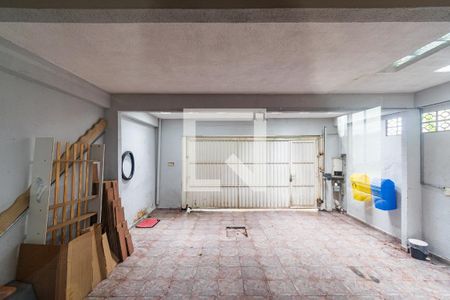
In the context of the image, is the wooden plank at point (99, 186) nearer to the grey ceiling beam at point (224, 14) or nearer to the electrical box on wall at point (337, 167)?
the grey ceiling beam at point (224, 14)

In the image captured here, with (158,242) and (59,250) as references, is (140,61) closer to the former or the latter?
(59,250)

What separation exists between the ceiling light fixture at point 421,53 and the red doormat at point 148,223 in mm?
5110

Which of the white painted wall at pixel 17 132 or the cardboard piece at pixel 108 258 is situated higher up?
the white painted wall at pixel 17 132

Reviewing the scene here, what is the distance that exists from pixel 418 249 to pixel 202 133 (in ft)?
17.5

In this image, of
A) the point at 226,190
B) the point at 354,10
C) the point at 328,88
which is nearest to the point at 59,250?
the point at 354,10

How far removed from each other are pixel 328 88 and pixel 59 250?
402 cm

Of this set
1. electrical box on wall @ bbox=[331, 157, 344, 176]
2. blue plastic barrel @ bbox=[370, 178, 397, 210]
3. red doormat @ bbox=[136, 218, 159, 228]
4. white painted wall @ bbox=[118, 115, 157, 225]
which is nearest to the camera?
blue plastic barrel @ bbox=[370, 178, 397, 210]

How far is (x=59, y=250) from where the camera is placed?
2.15 m

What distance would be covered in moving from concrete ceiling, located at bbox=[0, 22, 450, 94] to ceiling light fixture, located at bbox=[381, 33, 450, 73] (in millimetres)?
99

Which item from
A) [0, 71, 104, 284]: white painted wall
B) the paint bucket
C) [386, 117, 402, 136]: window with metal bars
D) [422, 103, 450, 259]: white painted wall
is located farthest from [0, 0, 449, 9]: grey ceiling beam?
[386, 117, 402, 136]: window with metal bars

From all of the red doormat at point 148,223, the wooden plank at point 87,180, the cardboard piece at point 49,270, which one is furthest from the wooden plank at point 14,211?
the red doormat at point 148,223

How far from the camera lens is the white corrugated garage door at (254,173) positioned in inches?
250

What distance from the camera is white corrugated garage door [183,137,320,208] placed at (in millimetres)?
6352

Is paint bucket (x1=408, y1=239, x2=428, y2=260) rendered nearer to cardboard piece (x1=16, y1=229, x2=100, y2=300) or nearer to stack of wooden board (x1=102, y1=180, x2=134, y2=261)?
stack of wooden board (x1=102, y1=180, x2=134, y2=261)
